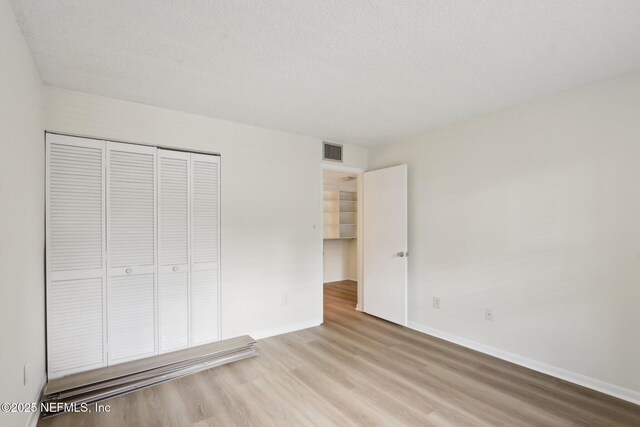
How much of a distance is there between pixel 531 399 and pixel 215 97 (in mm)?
3555

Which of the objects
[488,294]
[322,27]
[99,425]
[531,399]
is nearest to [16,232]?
[99,425]

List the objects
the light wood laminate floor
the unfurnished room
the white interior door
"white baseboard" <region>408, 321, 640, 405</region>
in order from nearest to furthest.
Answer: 1. the unfurnished room
2. the light wood laminate floor
3. "white baseboard" <region>408, 321, 640, 405</region>
4. the white interior door

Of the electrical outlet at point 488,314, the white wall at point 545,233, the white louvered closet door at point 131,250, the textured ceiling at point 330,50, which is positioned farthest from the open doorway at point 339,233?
the white louvered closet door at point 131,250

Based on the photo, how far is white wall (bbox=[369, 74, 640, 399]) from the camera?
2.32 meters

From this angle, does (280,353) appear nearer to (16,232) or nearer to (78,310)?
(78,310)

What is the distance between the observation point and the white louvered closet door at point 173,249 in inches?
116

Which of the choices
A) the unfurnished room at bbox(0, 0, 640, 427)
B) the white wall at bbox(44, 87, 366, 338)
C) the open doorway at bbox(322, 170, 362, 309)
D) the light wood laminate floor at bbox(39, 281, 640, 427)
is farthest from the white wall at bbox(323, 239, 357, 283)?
the light wood laminate floor at bbox(39, 281, 640, 427)

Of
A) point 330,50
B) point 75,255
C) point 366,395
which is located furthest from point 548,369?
point 75,255

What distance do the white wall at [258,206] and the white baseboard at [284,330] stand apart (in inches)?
0.5

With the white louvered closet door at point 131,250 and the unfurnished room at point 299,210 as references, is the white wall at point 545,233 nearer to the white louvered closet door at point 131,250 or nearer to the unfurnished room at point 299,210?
the unfurnished room at point 299,210

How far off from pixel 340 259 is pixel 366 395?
15.2 feet

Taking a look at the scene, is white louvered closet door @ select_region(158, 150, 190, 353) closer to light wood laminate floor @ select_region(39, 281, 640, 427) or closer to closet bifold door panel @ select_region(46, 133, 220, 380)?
closet bifold door panel @ select_region(46, 133, 220, 380)

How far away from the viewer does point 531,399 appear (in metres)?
2.30

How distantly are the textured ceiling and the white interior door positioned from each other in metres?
1.30
